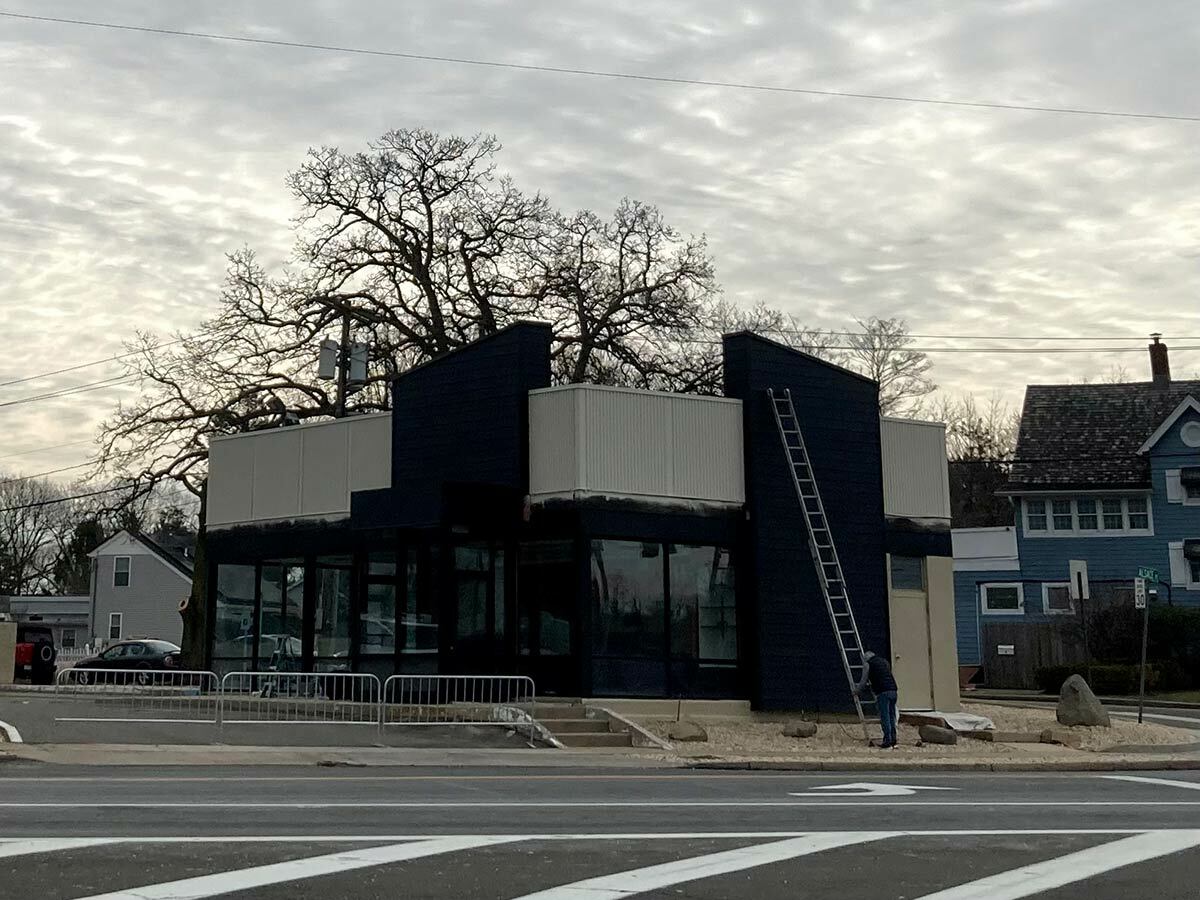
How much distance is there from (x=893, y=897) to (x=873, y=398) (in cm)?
1981

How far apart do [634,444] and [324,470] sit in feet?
21.4

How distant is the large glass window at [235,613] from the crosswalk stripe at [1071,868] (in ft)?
70.9

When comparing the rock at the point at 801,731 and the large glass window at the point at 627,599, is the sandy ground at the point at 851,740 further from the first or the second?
the large glass window at the point at 627,599

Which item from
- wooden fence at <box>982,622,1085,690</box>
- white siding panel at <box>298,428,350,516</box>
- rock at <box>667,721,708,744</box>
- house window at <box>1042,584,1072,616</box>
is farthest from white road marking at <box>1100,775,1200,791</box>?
house window at <box>1042,584,1072,616</box>

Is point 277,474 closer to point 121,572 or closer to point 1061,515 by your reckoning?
point 1061,515

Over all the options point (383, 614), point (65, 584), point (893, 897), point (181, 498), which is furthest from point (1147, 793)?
point (65, 584)

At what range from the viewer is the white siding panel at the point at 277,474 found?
28031mm

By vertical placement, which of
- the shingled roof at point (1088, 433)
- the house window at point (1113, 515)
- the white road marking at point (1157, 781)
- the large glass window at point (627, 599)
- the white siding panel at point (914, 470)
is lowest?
the white road marking at point (1157, 781)

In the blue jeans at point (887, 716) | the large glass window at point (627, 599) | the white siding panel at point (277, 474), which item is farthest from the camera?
the white siding panel at point (277, 474)

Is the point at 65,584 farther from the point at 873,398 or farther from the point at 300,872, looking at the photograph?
the point at 300,872

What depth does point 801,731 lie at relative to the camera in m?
22.7

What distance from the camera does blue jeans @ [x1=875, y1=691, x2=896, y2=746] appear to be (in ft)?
71.1

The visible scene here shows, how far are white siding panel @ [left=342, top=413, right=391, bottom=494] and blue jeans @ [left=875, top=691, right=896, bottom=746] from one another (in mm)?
9899

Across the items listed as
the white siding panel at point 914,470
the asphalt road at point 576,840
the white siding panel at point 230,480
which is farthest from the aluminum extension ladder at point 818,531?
the white siding panel at point 230,480
